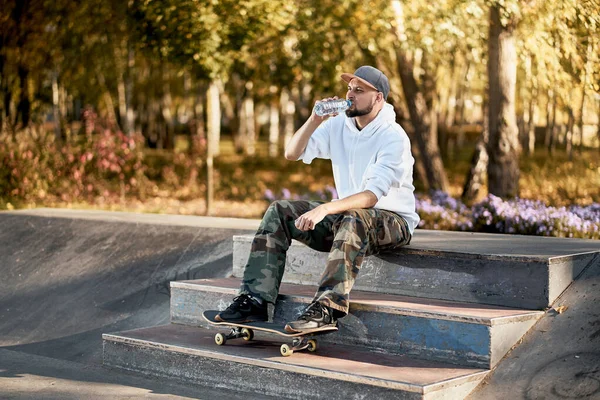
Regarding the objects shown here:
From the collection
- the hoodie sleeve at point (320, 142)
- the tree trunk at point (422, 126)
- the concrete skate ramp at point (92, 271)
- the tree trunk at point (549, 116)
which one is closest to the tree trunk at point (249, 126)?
the tree trunk at point (549, 116)

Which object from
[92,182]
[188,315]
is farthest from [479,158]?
[188,315]

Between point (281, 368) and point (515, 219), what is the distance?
4.78 meters

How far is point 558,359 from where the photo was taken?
4.60 metres

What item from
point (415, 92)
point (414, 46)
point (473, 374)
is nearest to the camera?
point (473, 374)

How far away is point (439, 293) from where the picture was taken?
527 centimetres

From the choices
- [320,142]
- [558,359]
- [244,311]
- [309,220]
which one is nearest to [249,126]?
[320,142]

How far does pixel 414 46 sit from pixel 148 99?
22175 millimetres

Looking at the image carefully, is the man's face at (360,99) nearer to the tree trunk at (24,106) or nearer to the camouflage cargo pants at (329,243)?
the camouflage cargo pants at (329,243)

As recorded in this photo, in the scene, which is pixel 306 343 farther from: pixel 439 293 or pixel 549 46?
pixel 549 46

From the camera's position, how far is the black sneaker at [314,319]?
4742 mm

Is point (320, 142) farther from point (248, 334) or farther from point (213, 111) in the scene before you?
point (213, 111)

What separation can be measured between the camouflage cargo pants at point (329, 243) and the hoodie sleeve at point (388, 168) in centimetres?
16

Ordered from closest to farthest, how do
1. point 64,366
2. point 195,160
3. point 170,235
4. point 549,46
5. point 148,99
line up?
point 64,366 < point 170,235 < point 549,46 < point 195,160 < point 148,99

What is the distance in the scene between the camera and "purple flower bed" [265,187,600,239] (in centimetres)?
840
